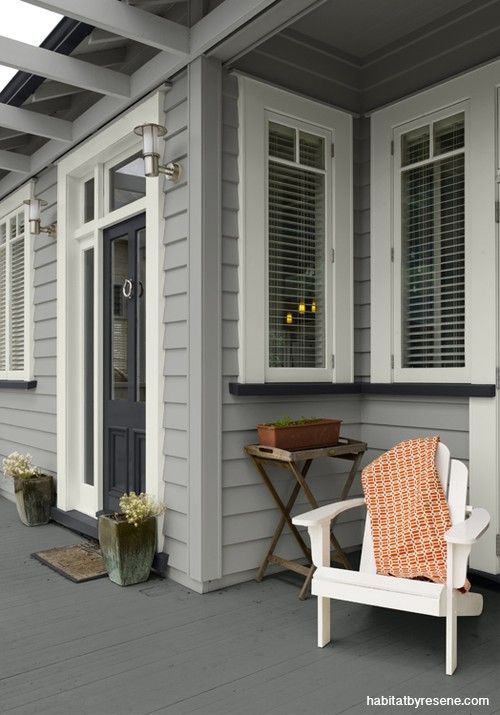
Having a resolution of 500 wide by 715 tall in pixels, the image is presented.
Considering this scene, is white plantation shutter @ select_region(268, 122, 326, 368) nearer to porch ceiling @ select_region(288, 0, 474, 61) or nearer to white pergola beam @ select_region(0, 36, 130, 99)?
porch ceiling @ select_region(288, 0, 474, 61)

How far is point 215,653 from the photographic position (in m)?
2.62

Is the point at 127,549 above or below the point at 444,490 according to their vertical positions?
below

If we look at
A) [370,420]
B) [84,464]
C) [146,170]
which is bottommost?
[84,464]

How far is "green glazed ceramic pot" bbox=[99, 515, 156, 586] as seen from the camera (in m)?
3.39

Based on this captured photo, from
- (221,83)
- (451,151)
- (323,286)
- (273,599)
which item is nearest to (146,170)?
(221,83)

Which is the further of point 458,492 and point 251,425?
point 251,425

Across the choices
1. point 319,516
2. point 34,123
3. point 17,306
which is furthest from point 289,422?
point 17,306

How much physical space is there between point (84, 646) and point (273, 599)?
3.24 ft

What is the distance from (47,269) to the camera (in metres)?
5.14

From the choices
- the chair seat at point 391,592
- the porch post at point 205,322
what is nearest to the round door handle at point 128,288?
the porch post at point 205,322

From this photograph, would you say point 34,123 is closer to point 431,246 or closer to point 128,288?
point 128,288

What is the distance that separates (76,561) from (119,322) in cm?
157

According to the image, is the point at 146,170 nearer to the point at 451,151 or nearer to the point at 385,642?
the point at 451,151

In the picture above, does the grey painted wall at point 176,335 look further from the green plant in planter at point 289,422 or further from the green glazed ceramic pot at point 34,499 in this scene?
the green glazed ceramic pot at point 34,499
